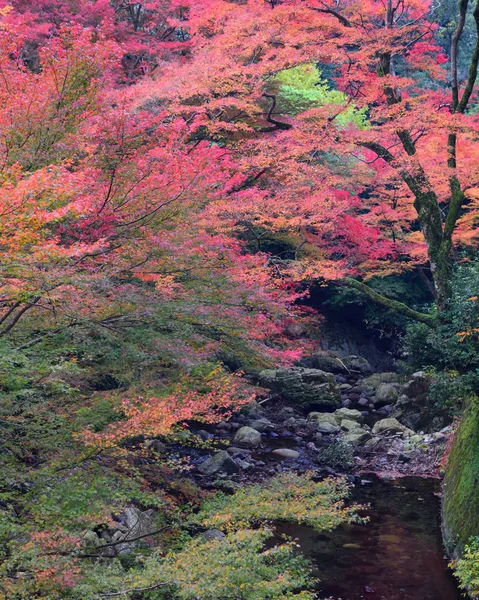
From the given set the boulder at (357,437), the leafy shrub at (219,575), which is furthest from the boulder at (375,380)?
the leafy shrub at (219,575)

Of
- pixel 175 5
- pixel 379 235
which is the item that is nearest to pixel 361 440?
pixel 379 235

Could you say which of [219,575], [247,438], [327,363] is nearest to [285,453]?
[247,438]

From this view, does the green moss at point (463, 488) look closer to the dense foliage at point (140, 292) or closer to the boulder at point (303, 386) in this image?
the dense foliage at point (140, 292)

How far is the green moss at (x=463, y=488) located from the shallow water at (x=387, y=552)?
404mm

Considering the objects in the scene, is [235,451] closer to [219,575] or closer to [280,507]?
[280,507]

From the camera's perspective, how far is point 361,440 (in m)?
14.7

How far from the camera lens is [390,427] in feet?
50.2

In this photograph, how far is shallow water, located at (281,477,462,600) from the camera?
7.95 meters

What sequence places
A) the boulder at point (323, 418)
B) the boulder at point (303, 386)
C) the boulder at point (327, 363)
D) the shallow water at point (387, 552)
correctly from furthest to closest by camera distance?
the boulder at point (327, 363)
the boulder at point (303, 386)
the boulder at point (323, 418)
the shallow water at point (387, 552)

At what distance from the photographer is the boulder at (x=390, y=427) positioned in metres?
15.2

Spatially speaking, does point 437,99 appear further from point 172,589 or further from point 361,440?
point 172,589

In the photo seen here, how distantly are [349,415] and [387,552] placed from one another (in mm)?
7715

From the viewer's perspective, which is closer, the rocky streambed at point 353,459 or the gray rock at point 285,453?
the rocky streambed at point 353,459

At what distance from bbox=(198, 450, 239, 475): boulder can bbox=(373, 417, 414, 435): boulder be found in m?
5.26
